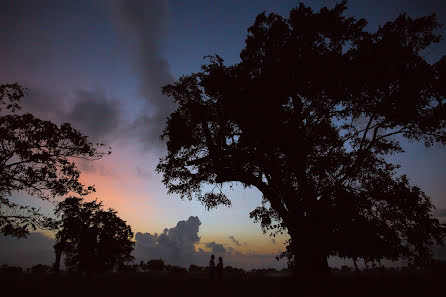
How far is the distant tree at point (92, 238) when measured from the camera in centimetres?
3431

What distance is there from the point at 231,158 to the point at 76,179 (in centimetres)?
1217

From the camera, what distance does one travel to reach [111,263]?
35531 millimetres

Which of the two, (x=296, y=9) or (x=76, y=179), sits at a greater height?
(x=296, y=9)

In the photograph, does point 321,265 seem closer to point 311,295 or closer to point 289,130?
point 311,295

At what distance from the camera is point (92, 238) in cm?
3553

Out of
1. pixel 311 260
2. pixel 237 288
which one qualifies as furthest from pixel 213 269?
pixel 311 260

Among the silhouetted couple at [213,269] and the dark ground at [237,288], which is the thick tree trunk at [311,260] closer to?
the dark ground at [237,288]

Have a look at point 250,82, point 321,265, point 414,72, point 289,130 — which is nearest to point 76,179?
point 250,82

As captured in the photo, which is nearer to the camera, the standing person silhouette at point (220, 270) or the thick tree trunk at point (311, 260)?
the thick tree trunk at point (311, 260)

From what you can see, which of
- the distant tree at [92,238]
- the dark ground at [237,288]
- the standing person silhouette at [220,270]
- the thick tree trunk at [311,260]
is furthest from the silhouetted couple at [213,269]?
the distant tree at [92,238]

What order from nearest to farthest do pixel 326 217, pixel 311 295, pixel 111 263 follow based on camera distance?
pixel 311 295 < pixel 326 217 < pixel 111 263

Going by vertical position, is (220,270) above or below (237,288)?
above

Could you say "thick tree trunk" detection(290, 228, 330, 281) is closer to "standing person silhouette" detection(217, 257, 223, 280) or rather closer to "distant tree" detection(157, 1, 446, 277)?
"distant tree" detection(157, 1, 446, 277)

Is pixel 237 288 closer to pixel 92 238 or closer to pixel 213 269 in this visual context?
pixel 213 269
